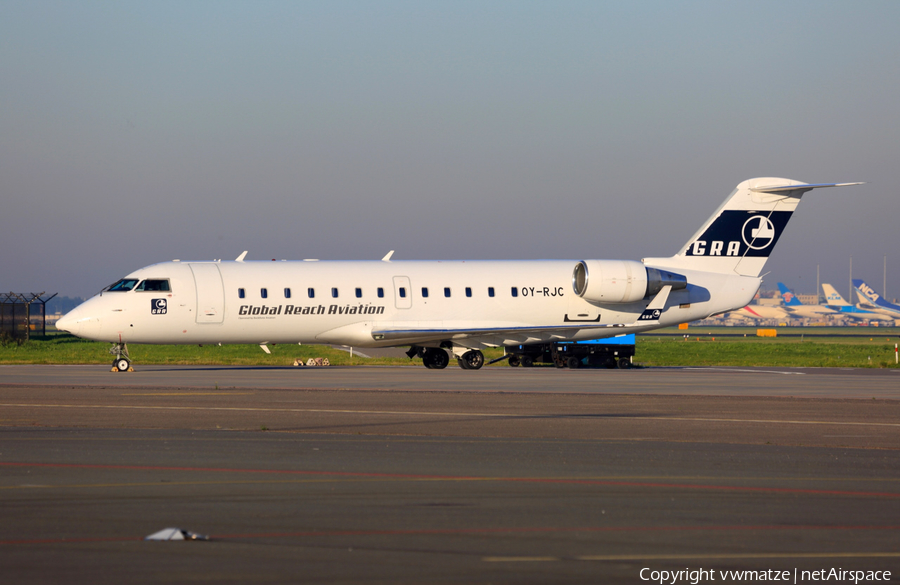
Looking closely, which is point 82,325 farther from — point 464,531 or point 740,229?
point 464,531

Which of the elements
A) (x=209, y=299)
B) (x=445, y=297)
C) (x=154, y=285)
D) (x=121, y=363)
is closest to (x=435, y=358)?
(x=445, y=297)

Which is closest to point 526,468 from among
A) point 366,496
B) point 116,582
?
point 366,496

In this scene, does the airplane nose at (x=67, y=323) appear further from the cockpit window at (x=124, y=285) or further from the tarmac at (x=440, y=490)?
the tarmac at (x=440, y=490)

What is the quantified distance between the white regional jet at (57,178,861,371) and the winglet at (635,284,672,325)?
0.04 meters

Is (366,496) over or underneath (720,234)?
underneath

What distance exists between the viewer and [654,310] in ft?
125

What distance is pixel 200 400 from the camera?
20.9 m

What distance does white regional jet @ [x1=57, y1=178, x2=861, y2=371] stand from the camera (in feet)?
111

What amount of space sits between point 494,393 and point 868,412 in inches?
332

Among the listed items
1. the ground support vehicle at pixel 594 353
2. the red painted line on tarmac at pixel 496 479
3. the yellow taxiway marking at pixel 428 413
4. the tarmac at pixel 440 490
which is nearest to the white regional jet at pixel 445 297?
the ground support vehicle at pixel 594 353

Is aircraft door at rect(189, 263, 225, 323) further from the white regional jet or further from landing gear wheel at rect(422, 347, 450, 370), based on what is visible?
landing gear wheel at rect(422, 347, 450, 370)

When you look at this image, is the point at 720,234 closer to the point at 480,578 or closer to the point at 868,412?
the point at 868,412

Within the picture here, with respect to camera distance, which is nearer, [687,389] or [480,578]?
[480,578]

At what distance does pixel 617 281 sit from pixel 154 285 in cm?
1743
